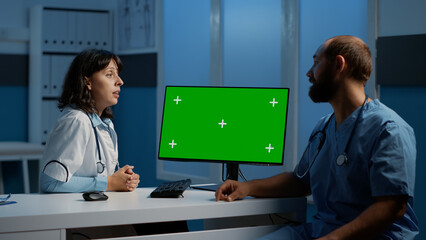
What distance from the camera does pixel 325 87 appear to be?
6.38 ft

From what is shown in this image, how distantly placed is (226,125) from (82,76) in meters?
0.64

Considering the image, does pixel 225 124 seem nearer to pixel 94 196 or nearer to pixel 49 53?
pixel 94 196

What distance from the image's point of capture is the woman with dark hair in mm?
2070

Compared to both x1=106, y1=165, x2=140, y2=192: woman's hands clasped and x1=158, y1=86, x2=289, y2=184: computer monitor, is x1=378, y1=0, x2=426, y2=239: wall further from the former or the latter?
x1=106, y1=165, x2=140, y2=192: woman's hands clasped

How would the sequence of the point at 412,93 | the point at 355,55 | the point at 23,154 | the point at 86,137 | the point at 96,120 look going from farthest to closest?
the point at 23,154, the point at 412,93, the point at 96,120, the point at 86,137, the point at 355,55

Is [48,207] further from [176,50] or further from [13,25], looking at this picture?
[13,25]

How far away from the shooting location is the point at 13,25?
14.8ft

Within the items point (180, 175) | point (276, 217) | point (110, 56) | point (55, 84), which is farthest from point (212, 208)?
point (55, 84)

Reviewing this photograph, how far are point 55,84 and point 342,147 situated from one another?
3.12 m

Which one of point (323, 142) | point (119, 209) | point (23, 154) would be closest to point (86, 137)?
point (119, 209)

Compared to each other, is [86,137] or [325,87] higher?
[325,87]

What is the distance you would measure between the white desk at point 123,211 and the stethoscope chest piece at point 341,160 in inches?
12.7

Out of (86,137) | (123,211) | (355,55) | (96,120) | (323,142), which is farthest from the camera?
(96,120)

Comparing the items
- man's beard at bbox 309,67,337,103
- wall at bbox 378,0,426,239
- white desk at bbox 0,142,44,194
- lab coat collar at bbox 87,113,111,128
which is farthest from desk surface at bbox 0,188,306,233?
white desk at bbox 0,142,44,194
